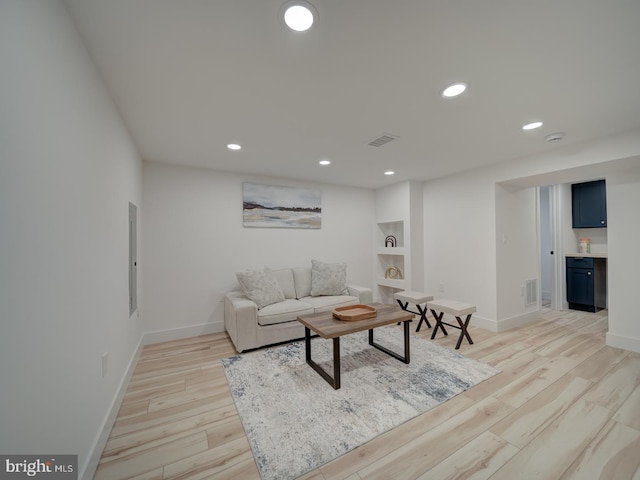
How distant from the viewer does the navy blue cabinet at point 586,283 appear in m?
4.24

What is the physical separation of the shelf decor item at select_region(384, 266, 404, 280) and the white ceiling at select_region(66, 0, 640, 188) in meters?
2.52

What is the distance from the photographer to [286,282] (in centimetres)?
377

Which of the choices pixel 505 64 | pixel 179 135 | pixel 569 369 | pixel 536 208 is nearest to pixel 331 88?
pixel 505 64

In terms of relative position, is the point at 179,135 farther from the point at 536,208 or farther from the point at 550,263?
the point at 550,263

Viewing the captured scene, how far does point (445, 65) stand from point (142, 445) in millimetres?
2960

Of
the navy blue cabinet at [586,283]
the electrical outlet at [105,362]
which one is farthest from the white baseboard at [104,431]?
the navy blue cabinet at [586,283]

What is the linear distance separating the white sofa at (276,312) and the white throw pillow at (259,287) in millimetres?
68

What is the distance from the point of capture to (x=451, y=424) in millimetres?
1742

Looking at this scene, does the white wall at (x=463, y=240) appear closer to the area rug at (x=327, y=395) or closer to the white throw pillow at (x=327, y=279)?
the area rug at (x=327, y=395)

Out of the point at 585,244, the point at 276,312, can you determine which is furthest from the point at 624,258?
the point at 276,312

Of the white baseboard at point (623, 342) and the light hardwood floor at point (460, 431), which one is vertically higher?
the white baseboard at point (623, 342)

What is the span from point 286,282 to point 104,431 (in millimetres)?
2401

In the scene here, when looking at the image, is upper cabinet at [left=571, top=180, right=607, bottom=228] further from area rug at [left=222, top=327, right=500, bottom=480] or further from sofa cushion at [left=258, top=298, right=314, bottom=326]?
sofa cushion at [left=258, top=298, right=314, bottom=326]

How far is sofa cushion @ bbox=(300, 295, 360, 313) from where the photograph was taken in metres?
3.29
